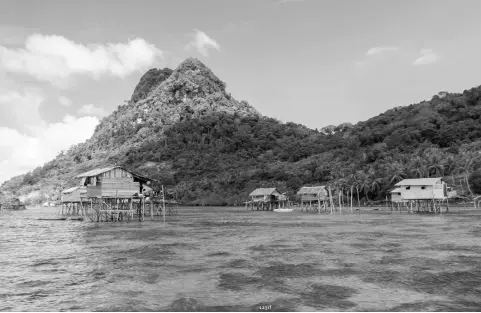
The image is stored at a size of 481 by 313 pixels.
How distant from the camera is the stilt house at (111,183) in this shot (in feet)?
158

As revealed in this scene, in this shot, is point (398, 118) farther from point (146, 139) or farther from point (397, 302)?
point (397, 302)

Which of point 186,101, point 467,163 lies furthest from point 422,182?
point 186,101

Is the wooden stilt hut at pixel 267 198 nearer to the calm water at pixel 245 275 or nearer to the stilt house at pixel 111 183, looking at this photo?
the stilt house at pixel 111 183

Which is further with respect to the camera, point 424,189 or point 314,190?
point 314,190

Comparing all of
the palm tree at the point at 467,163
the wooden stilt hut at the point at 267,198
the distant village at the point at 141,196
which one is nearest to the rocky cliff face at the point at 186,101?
the distant village at the point at 141,196

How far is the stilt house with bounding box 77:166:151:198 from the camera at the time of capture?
48031 millimetres

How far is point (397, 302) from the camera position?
1295cm

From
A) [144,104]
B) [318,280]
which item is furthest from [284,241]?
[144,104]

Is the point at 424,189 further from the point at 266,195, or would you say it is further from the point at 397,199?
the point at 266,195

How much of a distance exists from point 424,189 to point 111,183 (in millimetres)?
44849

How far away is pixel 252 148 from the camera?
5650 inches

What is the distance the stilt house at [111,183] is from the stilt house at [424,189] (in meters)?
40.1

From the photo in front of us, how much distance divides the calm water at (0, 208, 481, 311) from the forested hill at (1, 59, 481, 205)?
6190cm

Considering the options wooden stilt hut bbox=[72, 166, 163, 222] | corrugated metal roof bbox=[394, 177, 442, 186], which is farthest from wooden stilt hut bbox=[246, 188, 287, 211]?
wooden stilt hut bbox=[72, 166, 163, 222]
